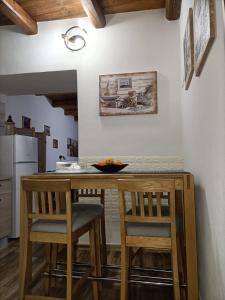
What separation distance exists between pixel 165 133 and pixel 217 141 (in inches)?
80.9

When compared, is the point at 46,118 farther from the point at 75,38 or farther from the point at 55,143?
the point at 75,38

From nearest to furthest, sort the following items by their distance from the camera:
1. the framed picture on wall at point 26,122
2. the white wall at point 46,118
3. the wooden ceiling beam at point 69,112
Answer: the white wall at point 46,118, the framed picture on wall at point 26,122, the wooden ceiling beam at point 69,112

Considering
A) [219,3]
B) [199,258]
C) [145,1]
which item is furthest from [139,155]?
[219,3]

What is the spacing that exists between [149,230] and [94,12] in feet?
8.22

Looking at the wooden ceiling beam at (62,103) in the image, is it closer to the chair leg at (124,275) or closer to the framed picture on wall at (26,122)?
the framed picture on wall at (26,122)

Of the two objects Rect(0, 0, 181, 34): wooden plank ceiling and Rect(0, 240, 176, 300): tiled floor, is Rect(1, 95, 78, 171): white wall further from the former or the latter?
Rect(0, 240, 176, 300): tiled floor

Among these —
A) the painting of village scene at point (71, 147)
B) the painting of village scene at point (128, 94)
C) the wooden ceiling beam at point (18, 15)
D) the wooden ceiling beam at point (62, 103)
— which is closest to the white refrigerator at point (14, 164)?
the painting of village scene at point (128, 94)

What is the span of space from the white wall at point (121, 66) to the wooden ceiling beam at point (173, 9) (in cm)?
9

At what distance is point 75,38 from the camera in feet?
11.5

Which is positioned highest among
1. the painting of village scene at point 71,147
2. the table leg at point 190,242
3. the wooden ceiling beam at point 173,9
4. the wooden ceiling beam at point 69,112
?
the wooden ceiling beam at point 173,9

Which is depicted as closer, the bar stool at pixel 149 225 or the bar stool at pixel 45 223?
the bar stool at pixel 149 225

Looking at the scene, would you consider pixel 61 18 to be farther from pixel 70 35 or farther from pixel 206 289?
pixel 206 289

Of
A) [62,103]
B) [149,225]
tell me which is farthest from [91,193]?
[62,103]

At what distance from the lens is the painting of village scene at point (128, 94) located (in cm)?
332
